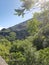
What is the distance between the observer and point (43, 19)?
19.8m

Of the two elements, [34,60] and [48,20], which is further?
[34,60]

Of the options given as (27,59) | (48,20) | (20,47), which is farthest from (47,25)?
(20,47)

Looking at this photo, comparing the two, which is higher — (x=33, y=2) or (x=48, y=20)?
(x=33, y=2)

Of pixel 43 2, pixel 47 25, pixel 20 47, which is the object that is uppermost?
pixel 20 47

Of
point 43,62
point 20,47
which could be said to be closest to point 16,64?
point 43,62

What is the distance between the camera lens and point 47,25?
1964cm

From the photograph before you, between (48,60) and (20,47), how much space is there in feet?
120

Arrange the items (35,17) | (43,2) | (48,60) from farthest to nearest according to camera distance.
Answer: (48,60) → (35,17) → (43,2)

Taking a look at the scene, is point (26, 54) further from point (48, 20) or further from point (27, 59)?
point (48, 20)

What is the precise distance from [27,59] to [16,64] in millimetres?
4868

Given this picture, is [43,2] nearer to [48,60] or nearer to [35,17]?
[35,17]

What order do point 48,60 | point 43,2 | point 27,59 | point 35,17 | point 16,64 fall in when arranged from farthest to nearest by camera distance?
point 16,64, point 27,59, point 48,60, point 35,17, point 43,2

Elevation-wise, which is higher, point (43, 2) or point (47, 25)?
point (43, 2)

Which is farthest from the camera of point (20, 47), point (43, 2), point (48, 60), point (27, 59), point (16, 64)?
point (20, 47)
